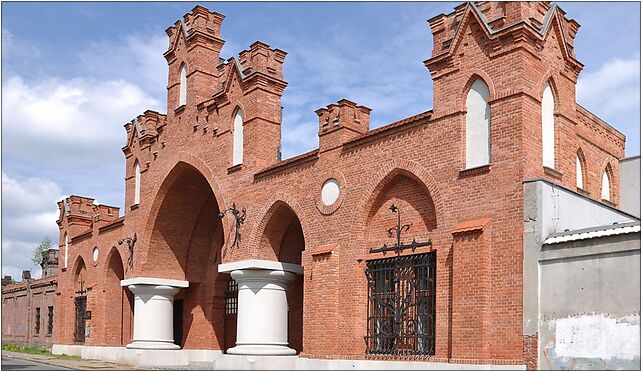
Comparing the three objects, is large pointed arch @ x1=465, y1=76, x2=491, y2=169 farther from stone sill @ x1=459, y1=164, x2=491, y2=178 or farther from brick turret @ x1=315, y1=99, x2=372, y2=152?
brick turret @ x1=315, y1=99, x2=372, y2=152

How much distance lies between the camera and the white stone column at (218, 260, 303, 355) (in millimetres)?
19141

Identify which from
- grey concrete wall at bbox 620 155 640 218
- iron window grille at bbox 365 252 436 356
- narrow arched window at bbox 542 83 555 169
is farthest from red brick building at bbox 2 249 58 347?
narrow arched window at bbox 542 83 555 169

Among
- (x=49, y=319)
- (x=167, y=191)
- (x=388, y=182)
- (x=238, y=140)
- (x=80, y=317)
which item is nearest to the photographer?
(x=388, y=182)

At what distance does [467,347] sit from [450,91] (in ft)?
15.7

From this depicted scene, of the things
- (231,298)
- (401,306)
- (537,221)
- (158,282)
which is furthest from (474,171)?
(158,282)

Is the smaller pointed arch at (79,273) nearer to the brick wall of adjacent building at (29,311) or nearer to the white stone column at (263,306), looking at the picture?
the brick wall of adjacent building at (29,311)

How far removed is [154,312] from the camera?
25141 millimetres

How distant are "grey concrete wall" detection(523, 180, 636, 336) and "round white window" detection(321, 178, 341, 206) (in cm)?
534

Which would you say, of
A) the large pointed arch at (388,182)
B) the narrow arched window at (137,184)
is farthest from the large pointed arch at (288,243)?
the narrow arched window at (137,184)

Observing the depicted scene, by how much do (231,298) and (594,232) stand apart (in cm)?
1525

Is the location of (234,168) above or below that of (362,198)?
above

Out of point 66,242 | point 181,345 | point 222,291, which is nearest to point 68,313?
point 66,242

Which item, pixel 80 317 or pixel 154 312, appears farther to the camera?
pixel 80 317

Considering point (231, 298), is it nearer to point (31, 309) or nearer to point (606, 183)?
point (606, 183)
